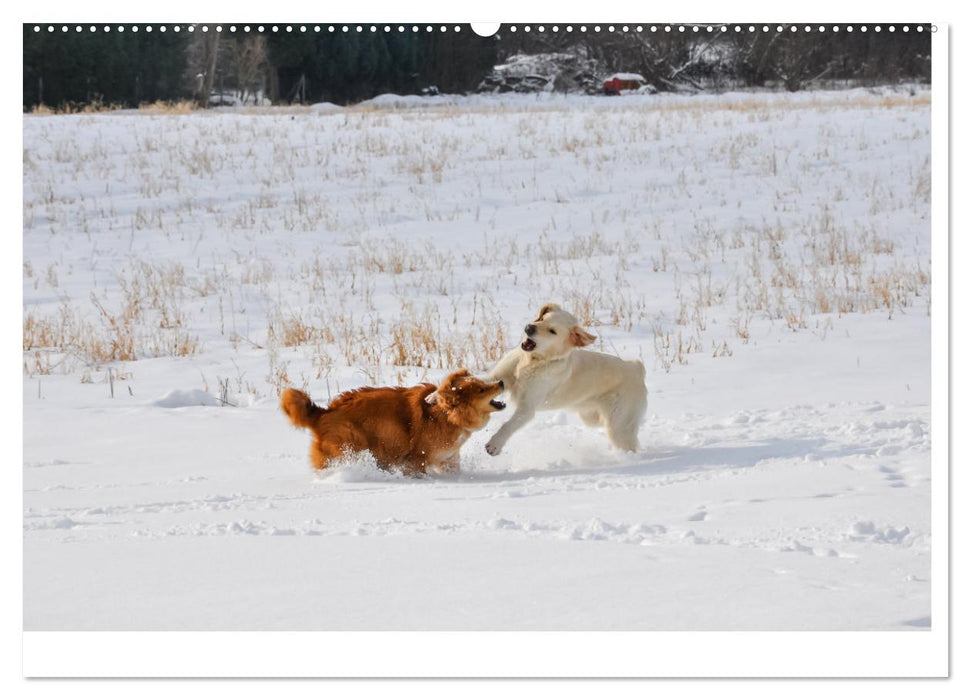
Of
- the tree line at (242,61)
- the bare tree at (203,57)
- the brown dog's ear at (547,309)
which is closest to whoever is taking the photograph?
the tree line at (242,61)

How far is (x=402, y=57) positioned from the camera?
241 inches

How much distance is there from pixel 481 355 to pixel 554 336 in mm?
2696

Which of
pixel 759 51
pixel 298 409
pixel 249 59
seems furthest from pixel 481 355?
pixel 759 51

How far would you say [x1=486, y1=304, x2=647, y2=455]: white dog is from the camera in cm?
596

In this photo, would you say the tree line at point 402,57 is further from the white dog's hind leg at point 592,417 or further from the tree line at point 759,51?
the white dog's hind leg at point 592,417

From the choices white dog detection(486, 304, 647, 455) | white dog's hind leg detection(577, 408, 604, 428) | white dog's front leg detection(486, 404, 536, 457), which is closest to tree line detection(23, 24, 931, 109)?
white dog detection(486, 304, 647, 455)

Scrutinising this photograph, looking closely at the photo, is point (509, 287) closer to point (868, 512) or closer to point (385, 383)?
point (385, 383)

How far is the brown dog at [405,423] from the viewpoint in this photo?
18.7 feet

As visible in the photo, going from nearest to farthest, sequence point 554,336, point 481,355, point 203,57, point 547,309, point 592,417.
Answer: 1. point 203,57
2. point 554,336
3. point 547,309
4. point 592,417
5. point 481,355

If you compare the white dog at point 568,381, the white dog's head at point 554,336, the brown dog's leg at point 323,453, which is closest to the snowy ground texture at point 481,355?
the brown dog's leg at point 323,453

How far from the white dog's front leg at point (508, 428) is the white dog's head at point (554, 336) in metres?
0.29

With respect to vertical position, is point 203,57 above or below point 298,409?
above

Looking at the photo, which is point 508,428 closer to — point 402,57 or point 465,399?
point 465,399

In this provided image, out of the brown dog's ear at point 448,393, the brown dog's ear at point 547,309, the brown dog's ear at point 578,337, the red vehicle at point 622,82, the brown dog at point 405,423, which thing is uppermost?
the red vehicle at point 622,82
